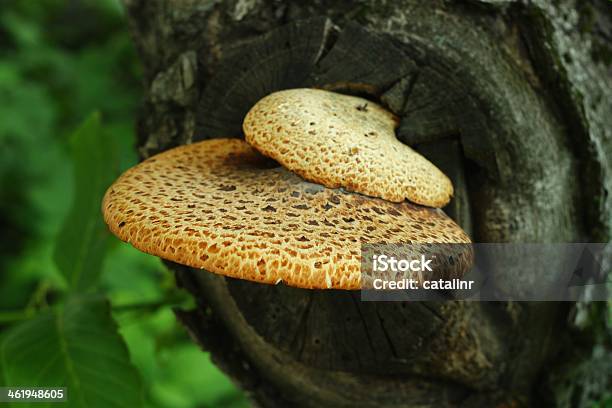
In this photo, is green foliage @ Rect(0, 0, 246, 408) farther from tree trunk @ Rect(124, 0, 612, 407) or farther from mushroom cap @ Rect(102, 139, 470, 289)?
mushroom cap @ Rect(102, 139, 470, 289)

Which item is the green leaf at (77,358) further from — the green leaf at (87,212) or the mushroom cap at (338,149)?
the mushroom cap at (338,149)

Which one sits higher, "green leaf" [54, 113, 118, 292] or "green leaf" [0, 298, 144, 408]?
"green leaf" [54, 113, 118, 292]

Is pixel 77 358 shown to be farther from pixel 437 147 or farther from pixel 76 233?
pixel 437 147

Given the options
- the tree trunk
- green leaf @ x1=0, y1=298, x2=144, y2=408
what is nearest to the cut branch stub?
the tree trunk

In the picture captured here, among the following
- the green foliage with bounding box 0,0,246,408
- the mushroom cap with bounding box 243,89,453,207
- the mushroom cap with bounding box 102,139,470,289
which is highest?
the mushroom cap with bounding box 243,89,453,207

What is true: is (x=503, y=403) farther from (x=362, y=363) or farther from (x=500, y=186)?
(x=500, y=186)

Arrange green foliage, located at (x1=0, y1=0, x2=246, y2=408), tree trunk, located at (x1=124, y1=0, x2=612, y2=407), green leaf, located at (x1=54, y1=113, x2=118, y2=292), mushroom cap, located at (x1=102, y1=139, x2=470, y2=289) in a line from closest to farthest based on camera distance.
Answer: mushroom cap, located at (x1=102, y1=139, x2=470, y2=289)
tree trunk, located at (x1=124, y1=0, x2=612, y2=407)
green foliage, located at (x1=0, y1=0, x2=246, y2=408)
green leaf, located at (x1=54, y1=113, x2=118, y2=292)
